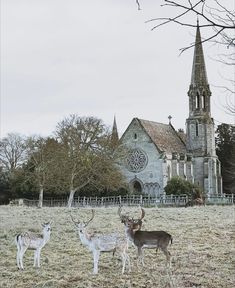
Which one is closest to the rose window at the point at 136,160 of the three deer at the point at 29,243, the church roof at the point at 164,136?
the church roof at the point at 164,136

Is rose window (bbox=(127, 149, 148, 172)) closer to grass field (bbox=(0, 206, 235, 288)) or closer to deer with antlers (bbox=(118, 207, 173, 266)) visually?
Answer: grass field (bbox=(0, 206, 235, 288))

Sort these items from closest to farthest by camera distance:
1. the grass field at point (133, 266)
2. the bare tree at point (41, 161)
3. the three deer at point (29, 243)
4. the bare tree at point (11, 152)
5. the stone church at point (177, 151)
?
the grass field at point (133, 266)
the three deer at point (29, 243)
the bare tree at point (41, 161)
the stone church at point (177, 151)
the bare tree at point (11, 152)

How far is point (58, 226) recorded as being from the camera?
61.0 feet

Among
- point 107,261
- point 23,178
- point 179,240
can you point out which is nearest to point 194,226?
point 179,240

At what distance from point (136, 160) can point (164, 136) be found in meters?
5.50

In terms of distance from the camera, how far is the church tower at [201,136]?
5884 cm

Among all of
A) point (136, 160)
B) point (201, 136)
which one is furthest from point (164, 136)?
point (136, 160)

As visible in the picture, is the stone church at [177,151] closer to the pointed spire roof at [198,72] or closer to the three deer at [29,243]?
the pointed spire roof at [198,72]

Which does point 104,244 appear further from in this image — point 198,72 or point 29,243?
point 198,72

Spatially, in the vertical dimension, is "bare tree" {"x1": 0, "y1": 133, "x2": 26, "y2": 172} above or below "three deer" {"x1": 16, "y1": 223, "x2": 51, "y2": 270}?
above

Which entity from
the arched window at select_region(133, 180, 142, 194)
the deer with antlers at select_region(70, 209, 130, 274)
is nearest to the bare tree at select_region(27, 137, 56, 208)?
the arched window at select_region(133, 180, 142, 194)

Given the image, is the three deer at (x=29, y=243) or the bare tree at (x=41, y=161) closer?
the three deer at (x=29, y=243)

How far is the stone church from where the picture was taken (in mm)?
56094

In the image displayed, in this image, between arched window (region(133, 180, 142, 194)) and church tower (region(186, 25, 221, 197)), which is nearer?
arched window (region(133, 180, 142, 194))
